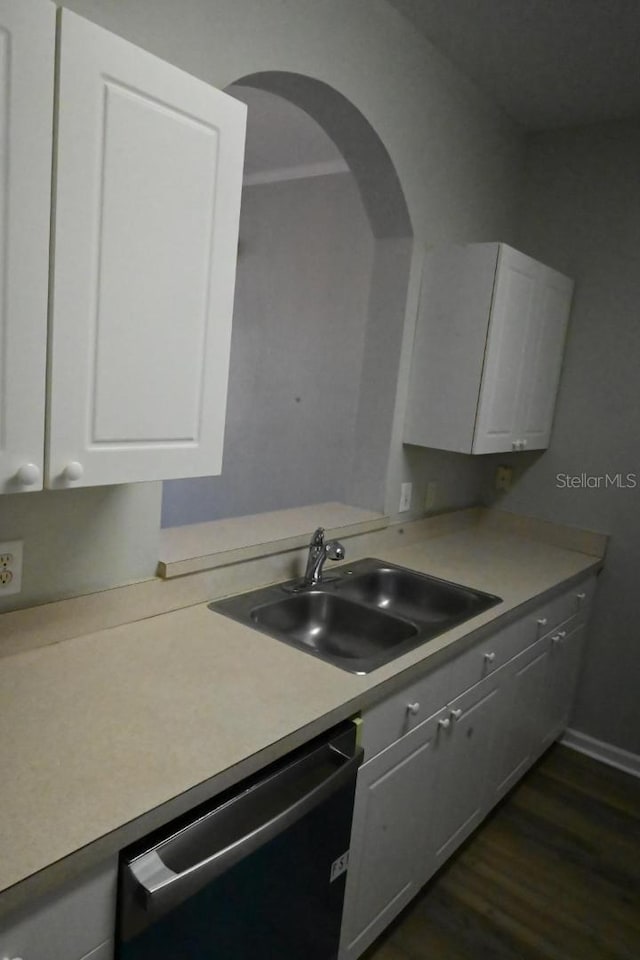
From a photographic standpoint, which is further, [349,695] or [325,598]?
[325,598]

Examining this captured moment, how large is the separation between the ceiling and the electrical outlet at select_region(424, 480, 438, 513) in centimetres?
153

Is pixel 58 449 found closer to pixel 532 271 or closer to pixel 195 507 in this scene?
pixel 532 271

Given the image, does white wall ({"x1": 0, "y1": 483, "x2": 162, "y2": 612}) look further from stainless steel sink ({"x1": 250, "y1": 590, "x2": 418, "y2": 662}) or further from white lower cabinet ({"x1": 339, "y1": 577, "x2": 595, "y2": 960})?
white lower cabinet ({"x1": 339, "y1": 577, "x2": 595, "y2": 960})

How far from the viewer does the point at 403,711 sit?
161cm

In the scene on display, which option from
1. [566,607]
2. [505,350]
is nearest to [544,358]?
[505,350]

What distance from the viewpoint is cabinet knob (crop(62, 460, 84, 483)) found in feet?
3.56

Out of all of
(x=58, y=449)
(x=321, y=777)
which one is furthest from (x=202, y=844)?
(x=58, y=449)

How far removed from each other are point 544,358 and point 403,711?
5.47ft

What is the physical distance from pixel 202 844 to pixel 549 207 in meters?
2.78

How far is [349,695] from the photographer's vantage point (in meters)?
1.39

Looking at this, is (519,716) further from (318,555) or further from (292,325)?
(292,325)

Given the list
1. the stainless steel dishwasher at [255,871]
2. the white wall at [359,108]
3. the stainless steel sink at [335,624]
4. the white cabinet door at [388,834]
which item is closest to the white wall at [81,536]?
the white wall at [359,108]

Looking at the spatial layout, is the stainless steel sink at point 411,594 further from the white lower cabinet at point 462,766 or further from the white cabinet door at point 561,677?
the white cabinet door at point 561,677

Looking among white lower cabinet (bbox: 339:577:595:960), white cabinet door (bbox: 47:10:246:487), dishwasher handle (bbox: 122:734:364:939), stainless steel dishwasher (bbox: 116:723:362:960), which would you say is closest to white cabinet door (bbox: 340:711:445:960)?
white lower cabinet (bbox: 339:577:595:960)
